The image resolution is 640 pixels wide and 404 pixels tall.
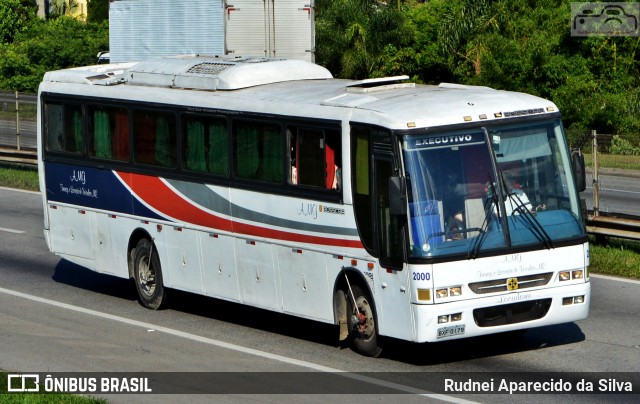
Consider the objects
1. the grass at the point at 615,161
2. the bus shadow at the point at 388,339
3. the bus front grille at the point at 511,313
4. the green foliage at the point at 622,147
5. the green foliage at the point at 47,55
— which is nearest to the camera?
the bus front grille at the point at 511,313

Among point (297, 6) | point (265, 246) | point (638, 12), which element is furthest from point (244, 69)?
point (638, 12)

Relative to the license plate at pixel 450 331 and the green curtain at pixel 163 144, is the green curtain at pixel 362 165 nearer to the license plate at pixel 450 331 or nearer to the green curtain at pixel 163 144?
the license plate at pixel 450 331

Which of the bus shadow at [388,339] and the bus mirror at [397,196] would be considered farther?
the bus shadow at [388,339]

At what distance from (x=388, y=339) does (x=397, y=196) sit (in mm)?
2647

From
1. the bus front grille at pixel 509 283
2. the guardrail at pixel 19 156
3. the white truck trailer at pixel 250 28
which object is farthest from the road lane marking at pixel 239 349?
the guardrail at pixel 19 156

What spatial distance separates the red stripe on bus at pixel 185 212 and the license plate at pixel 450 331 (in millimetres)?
1689

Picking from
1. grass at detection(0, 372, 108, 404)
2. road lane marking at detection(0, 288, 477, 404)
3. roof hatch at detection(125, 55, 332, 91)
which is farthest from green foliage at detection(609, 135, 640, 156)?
grass at detection(0, 372, 108, 404)

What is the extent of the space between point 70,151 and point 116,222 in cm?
156

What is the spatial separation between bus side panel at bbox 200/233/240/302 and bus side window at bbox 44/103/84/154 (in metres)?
3.45

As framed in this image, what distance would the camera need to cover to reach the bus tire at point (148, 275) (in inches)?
677

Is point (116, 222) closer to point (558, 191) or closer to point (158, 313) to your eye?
point (158, 313)

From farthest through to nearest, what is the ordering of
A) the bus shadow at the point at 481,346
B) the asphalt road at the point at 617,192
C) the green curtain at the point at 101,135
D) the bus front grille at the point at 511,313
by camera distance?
the asphalt road at the point at 617,192 < the green curtain at the point at 101,135 < the bus shadow at the point at 481,346 < the bus front grille at the point at 511,313

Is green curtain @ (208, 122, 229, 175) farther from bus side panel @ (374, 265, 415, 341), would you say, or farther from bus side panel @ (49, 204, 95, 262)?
bus side panel @ (374, 265, 415, 341)

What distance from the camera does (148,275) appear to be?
17.5 metres
